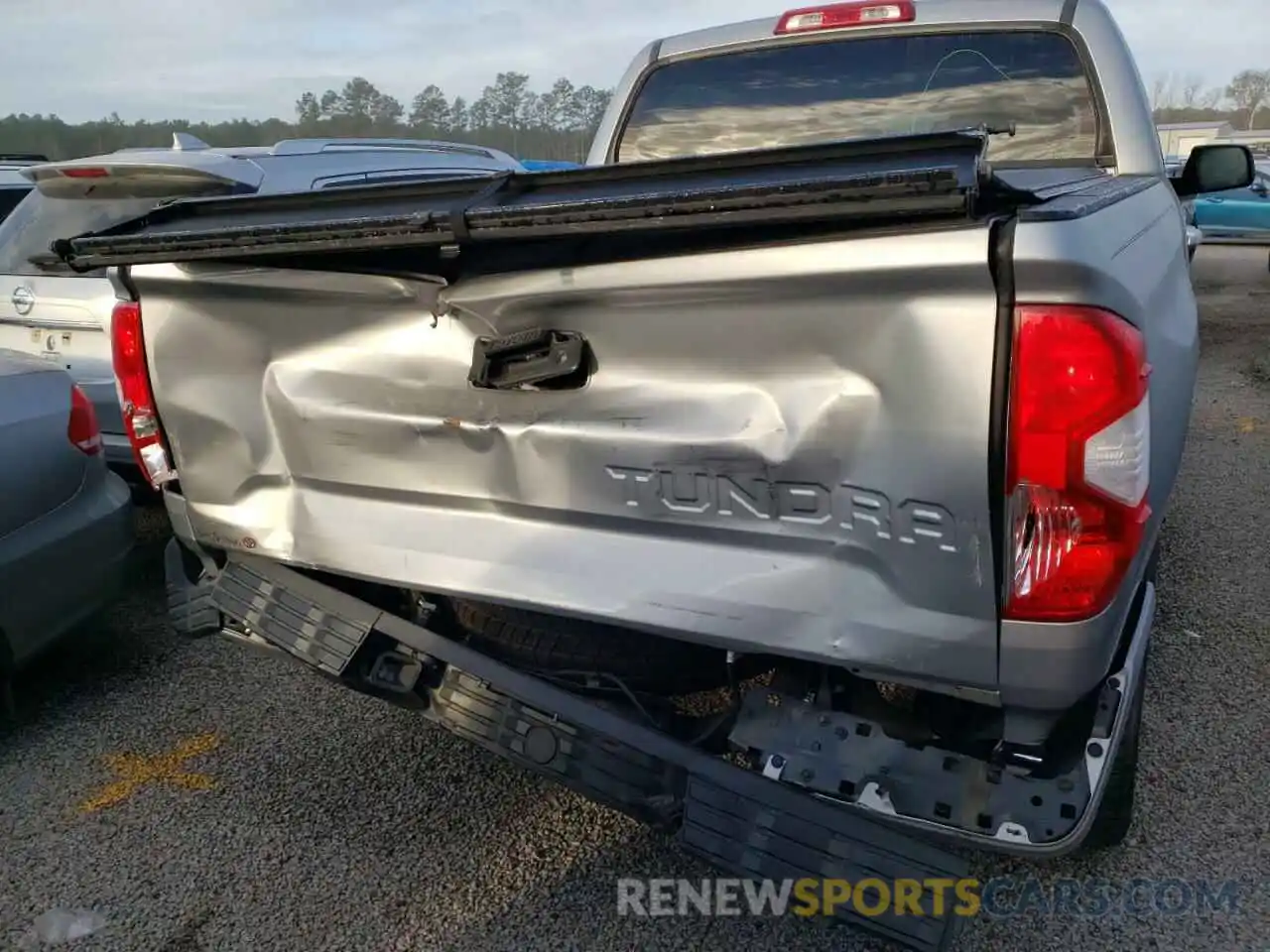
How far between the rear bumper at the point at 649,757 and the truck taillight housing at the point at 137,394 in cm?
36

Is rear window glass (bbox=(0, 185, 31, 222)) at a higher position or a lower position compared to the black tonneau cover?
lower

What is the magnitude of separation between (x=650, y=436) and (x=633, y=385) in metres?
0.11

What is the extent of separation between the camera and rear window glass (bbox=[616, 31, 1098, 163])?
144 inches

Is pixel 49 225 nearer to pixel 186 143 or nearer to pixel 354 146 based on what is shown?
pixel 186 143

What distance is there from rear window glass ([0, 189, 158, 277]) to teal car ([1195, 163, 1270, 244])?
17.4m

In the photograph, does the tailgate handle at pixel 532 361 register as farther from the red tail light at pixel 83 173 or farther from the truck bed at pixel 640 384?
the red tail light at pixel 83 173

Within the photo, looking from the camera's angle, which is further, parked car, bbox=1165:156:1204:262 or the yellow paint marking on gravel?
parked car, bbox=1165:156:1204:262

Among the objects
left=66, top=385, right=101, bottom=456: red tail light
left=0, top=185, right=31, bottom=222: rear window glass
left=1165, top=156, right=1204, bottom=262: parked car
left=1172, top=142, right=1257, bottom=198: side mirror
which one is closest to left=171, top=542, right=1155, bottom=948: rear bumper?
→ left=66, top=385, right=101, bottom=456: red tail light

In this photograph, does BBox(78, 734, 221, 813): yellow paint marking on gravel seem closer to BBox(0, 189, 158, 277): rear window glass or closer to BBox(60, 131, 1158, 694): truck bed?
BBox(60, 131, 1158, 694): truck bed

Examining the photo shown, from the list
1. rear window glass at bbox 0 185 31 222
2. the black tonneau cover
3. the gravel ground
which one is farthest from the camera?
rear window glass at bbox 0 185 31 222

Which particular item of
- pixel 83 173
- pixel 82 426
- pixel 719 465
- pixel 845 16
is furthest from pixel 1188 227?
pixel 83 173

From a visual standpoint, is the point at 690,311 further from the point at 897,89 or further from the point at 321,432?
the point at 897,89

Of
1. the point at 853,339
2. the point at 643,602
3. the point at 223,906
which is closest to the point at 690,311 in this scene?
Answer: the point at 853,339

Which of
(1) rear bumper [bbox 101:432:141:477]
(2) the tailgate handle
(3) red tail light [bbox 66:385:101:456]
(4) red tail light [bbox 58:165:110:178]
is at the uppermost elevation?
(4) red tail light [bbox 58:165:110:178]
